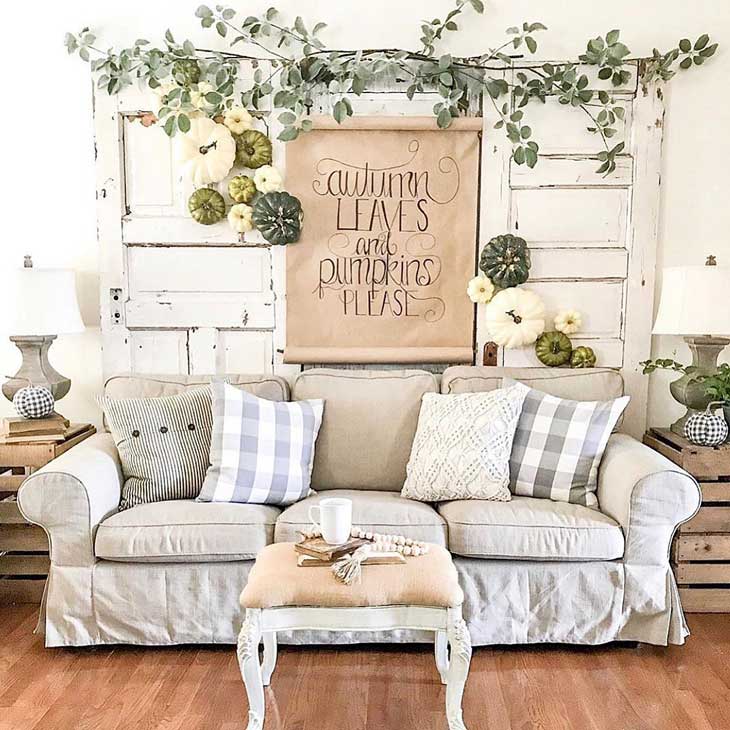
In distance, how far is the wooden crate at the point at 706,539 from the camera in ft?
10.0

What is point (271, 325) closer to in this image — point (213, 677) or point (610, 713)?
point (213, 677)

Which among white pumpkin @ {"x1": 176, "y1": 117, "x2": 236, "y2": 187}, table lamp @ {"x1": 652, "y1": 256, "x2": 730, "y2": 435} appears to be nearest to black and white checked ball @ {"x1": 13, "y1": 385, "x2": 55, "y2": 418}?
white pumpkin @ {"x1": 176, "y1": 117, "x2": 236, "y2": 187}

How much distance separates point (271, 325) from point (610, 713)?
6.49 ft

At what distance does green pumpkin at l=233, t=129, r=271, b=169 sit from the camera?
3.45 meters

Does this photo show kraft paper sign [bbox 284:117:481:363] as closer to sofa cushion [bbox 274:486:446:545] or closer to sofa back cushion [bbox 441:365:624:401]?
sofa back cushion [bbox 441:365:624:401]

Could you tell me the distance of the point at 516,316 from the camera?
137 inches

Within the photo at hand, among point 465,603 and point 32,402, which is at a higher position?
point 32,402

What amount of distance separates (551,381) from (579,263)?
0.56m

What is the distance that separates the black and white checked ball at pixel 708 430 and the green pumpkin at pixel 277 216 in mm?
1728

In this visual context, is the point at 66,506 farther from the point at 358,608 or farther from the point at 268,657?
the point at 358,608

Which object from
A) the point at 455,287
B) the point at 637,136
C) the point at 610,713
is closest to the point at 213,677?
the point at 610,713

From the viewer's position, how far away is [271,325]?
3.57m

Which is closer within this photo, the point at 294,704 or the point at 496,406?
the point at 294,704

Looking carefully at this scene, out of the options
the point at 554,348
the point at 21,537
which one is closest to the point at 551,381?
the point at 554,348
